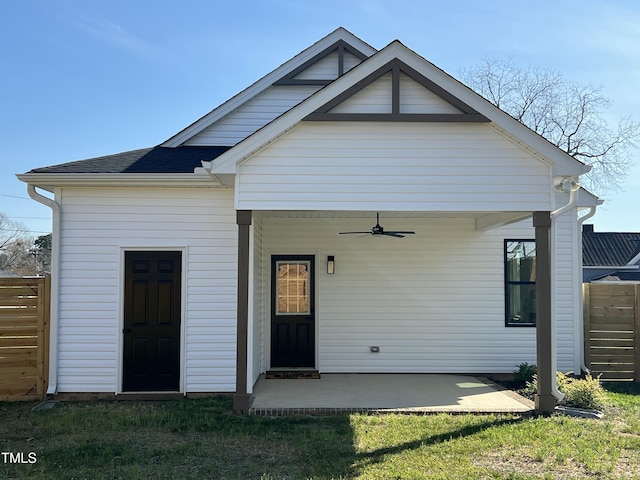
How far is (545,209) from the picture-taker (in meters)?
7.07

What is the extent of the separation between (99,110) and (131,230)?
10.1m

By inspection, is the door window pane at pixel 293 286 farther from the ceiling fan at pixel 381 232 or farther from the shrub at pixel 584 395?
the shrub at pixel 584 395

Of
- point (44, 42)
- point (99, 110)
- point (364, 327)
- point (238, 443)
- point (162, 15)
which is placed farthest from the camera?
point (99, 110)

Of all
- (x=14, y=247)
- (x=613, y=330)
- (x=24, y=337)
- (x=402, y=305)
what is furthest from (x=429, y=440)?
(x=14, y=247)

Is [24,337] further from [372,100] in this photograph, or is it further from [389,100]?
[389,100]

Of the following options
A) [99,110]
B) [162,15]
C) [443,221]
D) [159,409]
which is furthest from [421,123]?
[99,110]

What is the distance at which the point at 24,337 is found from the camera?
779 cm

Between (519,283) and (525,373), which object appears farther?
(519,283)

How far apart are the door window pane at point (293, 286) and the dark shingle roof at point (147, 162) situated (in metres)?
2.53

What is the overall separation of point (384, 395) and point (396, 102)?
4281 mm

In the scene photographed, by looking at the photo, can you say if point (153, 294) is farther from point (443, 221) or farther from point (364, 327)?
point (443, 221)

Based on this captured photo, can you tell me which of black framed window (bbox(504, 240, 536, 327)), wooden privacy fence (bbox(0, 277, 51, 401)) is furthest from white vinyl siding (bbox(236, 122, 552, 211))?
wooden privacy fence (bbox(0, 277, 51, 401))

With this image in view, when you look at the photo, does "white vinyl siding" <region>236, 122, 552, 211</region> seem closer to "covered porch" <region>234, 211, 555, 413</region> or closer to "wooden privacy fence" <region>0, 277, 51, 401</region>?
"covered porch" <region>234, 211, 555, 413</region>

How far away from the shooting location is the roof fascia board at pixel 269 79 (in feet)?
32.8
